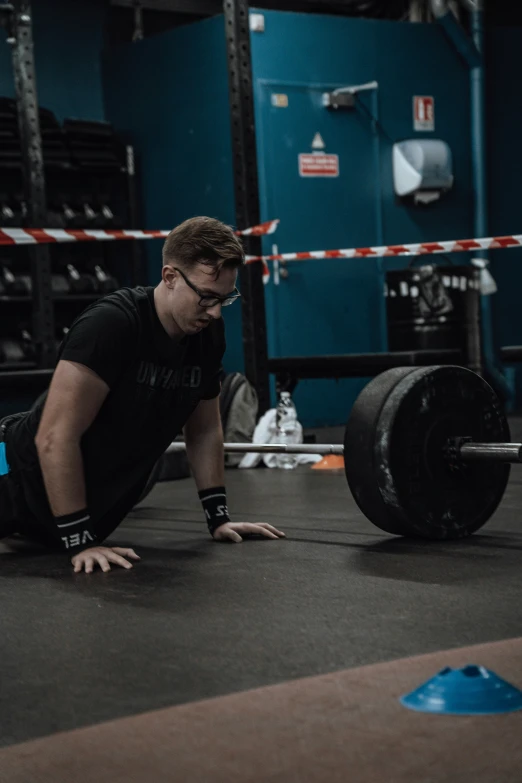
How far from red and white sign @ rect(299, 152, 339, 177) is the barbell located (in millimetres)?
4639

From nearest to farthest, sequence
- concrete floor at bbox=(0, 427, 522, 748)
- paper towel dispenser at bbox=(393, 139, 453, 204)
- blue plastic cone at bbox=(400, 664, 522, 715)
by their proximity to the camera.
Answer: blue plastic cone at bbox=(400, 664, 522, 715), concrete floor at bbox=(0, 427, 522, 748), paper towel dispenser at bbox=(393, 139, 453, 204)

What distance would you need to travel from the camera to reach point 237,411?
215 inches

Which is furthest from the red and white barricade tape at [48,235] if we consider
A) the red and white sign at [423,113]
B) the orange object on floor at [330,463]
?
the red and white sign at [423,113]

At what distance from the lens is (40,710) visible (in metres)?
A: 1.65

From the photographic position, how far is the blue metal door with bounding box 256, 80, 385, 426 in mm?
7293

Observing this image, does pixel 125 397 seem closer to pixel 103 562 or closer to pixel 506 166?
pixel 103 562

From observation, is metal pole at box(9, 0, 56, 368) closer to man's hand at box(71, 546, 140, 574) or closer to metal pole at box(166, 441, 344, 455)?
metal pole at box(166, 441, 344, 455)

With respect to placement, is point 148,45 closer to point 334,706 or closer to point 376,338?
point 376,338

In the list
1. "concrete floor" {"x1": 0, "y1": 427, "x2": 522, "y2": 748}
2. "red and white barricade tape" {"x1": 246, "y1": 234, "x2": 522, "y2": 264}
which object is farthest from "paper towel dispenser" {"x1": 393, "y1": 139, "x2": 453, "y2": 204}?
"concrete floor" {"x1": 0, "y1": 427, "x2": 522, "y2": 748}

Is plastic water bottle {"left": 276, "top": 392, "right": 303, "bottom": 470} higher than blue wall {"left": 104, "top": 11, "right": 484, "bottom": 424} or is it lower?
lower

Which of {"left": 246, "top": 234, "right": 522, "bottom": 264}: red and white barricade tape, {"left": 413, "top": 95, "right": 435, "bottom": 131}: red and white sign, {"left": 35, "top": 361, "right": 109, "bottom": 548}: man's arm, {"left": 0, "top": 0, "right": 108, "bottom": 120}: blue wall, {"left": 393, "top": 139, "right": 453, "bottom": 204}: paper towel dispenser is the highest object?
{"left": 0, "top": 0, "right": 108, "bottom": 120}: blue wall

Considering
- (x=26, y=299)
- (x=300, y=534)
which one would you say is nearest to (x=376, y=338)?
(x=26, y=299)

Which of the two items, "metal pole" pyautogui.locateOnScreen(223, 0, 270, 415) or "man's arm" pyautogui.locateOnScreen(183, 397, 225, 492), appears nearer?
"man's arm" pyautogui.locateOnScreen(183, 397, 225, 492)

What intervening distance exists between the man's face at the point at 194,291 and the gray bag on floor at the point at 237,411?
107 inches
